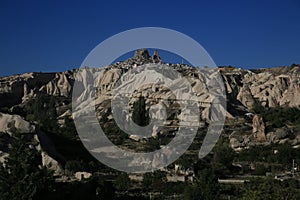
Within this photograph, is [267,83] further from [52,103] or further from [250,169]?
[250,169]

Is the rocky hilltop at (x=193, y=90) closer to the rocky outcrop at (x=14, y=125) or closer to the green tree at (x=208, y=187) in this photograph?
the rocky outcrop at (x=14, y=125)

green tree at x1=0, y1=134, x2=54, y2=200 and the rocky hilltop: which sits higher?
the rocky hilltop

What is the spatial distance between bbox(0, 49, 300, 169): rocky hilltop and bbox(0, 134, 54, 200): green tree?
24.7 feet

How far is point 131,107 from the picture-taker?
1560 inches

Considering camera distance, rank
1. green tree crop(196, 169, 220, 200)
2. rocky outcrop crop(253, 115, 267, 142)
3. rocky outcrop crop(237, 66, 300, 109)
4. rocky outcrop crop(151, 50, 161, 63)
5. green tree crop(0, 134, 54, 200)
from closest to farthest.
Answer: green tree crop(0, 134, 54, 200) → green tree crop(196, 169, 220, 200) → rocky outcrop crop(253, 115, 267, 142) → rocky outcrop crop(237, 66, 300, 109) → rocky outcrop crop(151, 50, 161, 63)

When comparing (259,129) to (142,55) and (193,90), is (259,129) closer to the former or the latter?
(193,90)

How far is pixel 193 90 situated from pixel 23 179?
1293 inches

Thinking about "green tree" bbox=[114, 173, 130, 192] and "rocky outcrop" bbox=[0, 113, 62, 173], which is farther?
"rocky outcrop" bbox=[0, 113, 62, 173]

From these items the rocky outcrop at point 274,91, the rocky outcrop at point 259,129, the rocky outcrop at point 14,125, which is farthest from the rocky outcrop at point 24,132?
the rocky outcrop at point 274,91

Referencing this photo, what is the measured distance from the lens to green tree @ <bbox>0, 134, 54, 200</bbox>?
10.8 m

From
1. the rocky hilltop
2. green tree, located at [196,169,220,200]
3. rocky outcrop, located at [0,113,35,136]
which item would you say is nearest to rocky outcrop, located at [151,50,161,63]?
the rocky hilltop

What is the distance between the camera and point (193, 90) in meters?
43.0

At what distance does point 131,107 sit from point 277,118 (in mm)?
12198

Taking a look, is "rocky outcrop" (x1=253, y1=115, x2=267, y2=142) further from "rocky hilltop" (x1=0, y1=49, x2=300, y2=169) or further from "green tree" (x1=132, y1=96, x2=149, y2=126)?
"green tree" (x1=132, y1=96, x2=149, y2=126)
